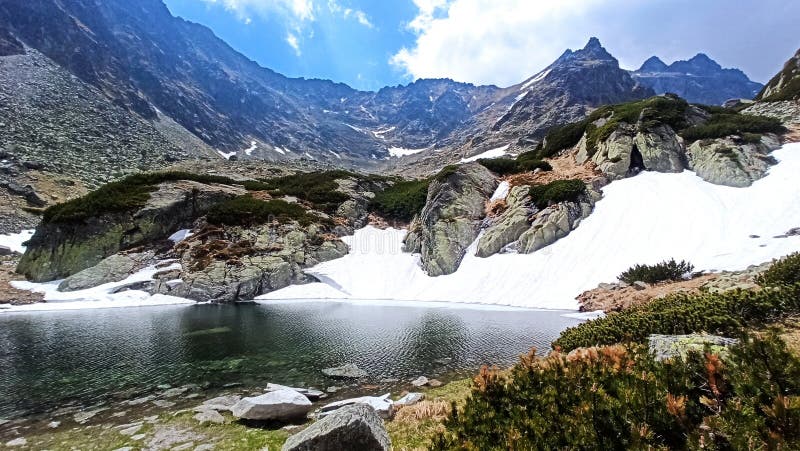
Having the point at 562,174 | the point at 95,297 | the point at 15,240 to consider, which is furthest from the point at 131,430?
the point at 15,240

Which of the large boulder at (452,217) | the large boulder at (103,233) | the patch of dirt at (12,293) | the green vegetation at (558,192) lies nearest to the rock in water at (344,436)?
the large boulder at (452,217)

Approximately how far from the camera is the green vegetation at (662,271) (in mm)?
25422

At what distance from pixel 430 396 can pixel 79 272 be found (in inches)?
1754

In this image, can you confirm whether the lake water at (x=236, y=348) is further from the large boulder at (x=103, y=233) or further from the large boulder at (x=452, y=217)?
the large boulder at (x=103, y=233)

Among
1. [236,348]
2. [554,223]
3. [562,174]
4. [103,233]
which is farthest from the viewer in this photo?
[562,174]

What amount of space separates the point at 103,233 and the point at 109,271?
6779 millimetres

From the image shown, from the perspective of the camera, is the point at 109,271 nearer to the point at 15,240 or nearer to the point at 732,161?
the point at 15,240

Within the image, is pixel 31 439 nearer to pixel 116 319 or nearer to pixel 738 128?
pixel 116 319

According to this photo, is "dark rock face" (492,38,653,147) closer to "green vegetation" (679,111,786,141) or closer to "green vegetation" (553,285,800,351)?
"green vegetation" (679,111,786,141)

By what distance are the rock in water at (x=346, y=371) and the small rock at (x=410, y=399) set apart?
310 centimetres

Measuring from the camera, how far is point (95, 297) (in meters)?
35.5

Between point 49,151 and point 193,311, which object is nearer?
point 193,311

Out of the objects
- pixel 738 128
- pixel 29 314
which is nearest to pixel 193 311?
pixel 29 314

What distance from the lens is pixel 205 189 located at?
2061 inches
